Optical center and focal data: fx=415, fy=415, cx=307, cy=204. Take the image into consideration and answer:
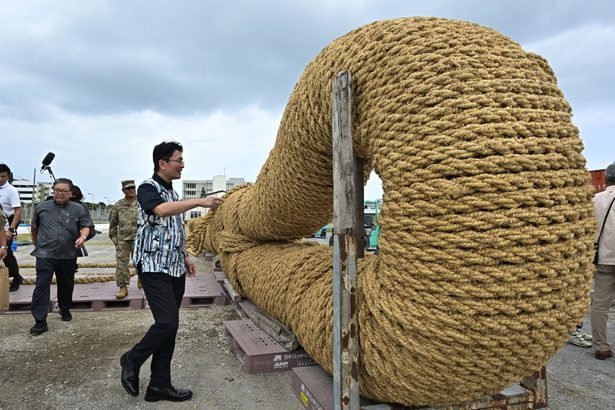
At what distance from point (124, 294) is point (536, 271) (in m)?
5.39

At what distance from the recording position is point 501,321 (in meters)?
1.65

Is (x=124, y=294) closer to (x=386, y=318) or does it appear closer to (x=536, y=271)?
(x=386, y=318)

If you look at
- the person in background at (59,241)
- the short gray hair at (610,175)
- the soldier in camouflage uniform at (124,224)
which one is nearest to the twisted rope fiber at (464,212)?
the short gray hair at (610,175)

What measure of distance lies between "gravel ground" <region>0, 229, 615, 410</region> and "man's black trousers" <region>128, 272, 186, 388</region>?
0.78 feet

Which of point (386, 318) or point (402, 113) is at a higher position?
point (402, 113)

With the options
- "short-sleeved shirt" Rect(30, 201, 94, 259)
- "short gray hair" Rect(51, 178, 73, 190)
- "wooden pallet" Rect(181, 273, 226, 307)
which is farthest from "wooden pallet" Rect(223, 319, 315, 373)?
"short gray hair" Rect(51, 178, 73, 190)

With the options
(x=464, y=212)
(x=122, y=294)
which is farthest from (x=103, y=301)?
(x=464, y=212)

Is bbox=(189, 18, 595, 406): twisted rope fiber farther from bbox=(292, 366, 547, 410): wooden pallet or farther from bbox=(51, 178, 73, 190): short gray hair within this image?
bbox=(51, 178, 73, 190): short gray hair

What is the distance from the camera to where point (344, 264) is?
2064 millimetres

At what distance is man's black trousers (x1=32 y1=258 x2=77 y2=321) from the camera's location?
15.0 ft

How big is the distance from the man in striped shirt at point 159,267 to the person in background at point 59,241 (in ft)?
7.41

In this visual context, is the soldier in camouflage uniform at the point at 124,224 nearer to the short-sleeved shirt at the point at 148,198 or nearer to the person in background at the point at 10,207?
the person in background at the point at 10,207

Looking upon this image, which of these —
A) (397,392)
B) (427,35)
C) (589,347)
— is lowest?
(589,347)

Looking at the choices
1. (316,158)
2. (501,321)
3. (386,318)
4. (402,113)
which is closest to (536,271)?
(501,321)
